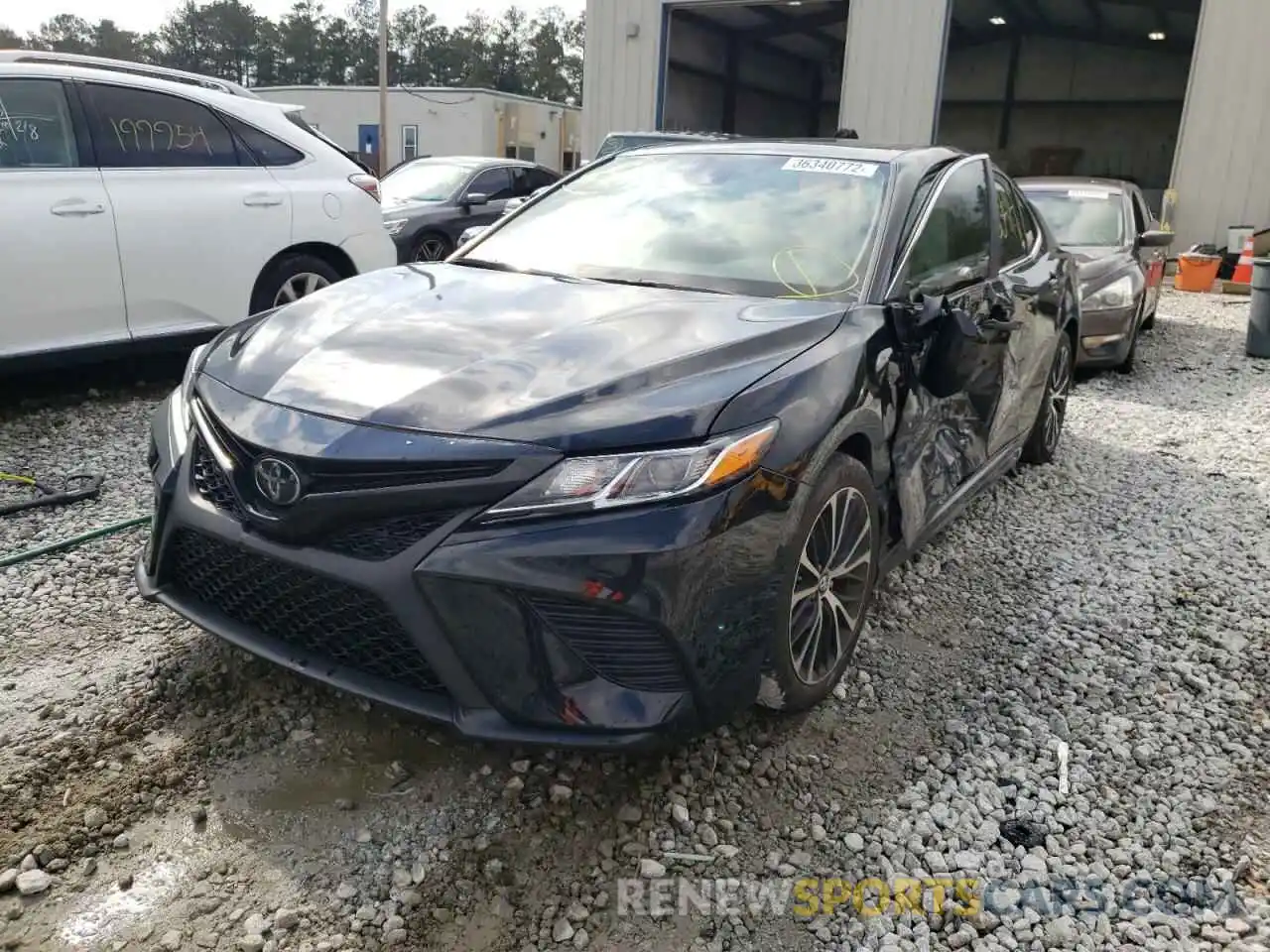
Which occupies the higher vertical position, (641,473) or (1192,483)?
(641,473)

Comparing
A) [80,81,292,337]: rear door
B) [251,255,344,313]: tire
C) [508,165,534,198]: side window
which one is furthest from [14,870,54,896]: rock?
[508,165,534,198]: side window

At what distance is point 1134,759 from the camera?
2.69 m

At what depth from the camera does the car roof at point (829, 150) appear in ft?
11.3

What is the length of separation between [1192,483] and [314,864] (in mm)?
4619

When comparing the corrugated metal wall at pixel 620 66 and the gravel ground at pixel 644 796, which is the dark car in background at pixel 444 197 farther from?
the gravel ground at pixel 644 796

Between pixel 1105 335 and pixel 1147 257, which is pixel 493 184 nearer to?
pixel 1147 257

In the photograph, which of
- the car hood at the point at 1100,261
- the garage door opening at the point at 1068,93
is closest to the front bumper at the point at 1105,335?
the car hood at the point at 1100,261

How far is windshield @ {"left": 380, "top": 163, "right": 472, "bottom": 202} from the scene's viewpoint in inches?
430

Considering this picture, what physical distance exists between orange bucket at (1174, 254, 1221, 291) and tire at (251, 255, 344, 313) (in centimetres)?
1167

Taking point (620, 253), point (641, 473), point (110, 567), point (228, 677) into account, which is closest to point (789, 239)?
point (620, 253)

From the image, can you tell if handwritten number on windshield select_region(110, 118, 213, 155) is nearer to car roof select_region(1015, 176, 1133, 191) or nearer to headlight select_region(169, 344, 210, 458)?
headlight select_region(169, 344, 210, 458)

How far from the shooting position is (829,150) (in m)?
3.51

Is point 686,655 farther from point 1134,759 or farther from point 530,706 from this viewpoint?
point 1134,759

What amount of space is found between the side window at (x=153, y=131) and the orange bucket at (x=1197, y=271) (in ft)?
39.9
